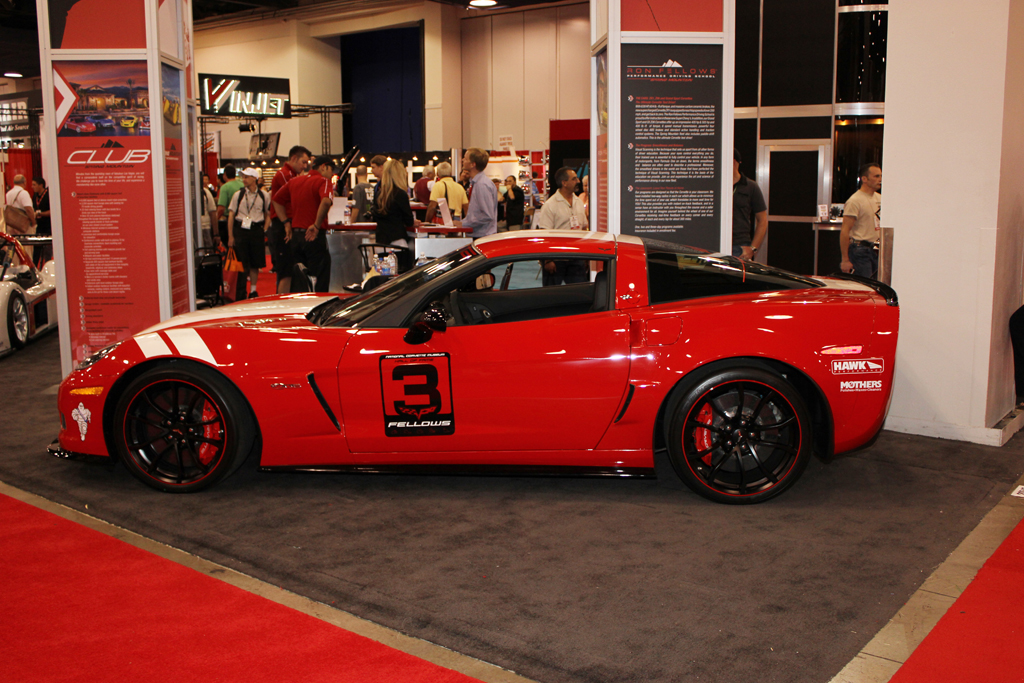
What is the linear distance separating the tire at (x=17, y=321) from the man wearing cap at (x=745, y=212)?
6.45 metres

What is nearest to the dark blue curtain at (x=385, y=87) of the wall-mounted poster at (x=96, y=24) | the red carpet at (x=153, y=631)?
the wall-mounted poster at (x=96, y=24)

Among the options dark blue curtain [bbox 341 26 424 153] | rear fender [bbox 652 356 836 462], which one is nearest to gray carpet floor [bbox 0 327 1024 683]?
rear fender [bbox 652 356 836 462]

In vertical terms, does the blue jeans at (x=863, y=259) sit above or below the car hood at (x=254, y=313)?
above

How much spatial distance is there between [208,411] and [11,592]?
112 centimetres

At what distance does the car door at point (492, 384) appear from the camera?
389 centimetres

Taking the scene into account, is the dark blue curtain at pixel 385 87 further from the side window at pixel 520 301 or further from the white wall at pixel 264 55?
the side window at pixel 520 301

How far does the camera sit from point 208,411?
160 inches

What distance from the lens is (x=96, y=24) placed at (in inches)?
235

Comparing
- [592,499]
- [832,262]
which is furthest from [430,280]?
[832,262]

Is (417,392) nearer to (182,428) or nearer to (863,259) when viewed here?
(182,428)

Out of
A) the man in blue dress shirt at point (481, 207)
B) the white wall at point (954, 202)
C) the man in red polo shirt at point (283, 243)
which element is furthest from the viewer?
the man in red polo shirt at point (283, 243)

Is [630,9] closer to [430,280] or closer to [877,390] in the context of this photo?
[430,280]

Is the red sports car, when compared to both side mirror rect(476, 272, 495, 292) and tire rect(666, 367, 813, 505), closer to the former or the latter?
side mirror rect(476, 272, 495, 292)

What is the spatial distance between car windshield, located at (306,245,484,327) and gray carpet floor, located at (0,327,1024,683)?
0.84 m
